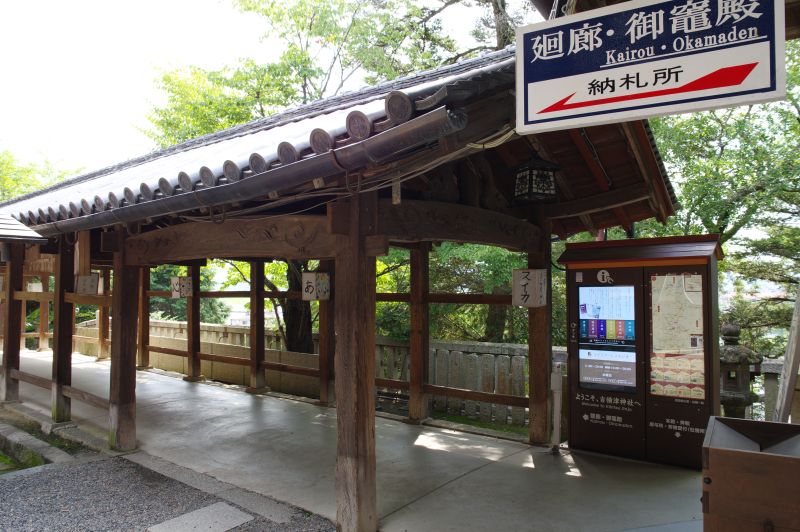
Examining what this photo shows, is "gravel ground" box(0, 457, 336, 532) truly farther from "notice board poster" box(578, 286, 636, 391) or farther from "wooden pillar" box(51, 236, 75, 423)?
"notice board poster" box(578, 286, 636, 391)

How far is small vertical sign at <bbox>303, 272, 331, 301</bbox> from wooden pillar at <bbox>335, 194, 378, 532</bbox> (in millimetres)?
3642

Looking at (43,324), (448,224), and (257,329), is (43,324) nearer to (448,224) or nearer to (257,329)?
(257,329)

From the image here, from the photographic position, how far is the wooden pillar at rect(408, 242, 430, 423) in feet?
24.7

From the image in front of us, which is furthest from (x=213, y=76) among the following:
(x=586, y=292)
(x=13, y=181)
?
(x=13, y=181)

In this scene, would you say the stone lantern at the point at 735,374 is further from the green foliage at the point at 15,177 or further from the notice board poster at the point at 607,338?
the green foliage at the point at 15,177

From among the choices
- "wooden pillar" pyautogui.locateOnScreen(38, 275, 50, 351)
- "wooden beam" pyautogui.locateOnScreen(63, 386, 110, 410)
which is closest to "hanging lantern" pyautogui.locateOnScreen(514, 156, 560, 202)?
"wooden beam" pyautogui.locateOnScreen(63, 386, 110, 410)

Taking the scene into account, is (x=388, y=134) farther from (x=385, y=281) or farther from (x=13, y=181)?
(x=13, y=181)

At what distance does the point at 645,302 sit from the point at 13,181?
23128mm

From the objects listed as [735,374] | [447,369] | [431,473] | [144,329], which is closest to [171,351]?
[144,329]

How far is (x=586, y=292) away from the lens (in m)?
6.09

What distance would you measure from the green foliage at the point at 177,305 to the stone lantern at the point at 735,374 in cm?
1869

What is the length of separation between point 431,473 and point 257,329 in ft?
18.3

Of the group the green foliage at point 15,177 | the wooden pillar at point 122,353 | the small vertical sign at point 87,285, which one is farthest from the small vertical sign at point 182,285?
the green foliage at point 15,177

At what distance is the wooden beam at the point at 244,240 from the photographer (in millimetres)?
4340
